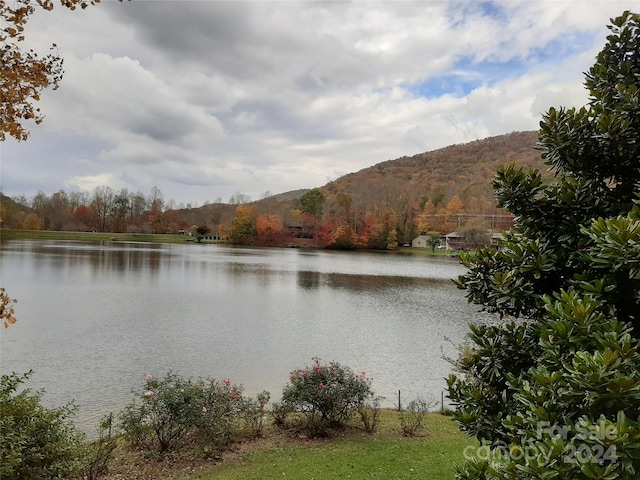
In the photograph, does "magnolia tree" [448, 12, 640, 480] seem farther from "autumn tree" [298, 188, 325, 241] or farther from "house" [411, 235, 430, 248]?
"autumn tree" [298, 188, 325, 241]

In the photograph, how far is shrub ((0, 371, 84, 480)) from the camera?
4.57 meters

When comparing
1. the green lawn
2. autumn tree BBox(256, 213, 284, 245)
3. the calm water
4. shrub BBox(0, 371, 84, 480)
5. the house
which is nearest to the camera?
shrub BBox(0, 371, 84, 480)

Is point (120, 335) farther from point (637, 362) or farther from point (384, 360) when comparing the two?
point (637, 362)

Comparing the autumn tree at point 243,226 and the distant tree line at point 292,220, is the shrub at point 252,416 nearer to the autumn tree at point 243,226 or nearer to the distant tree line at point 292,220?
the distant tree line at point 292,220

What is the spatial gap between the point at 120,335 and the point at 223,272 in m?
24.5

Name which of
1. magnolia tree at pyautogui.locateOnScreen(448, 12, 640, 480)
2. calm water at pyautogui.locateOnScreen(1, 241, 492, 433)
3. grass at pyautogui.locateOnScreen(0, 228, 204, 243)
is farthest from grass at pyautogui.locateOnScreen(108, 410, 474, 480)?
grass at pyautogui.locateOnScreen(0, 228, 204, 243)

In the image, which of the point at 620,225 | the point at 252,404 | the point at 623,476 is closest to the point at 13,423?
the point at 252,404

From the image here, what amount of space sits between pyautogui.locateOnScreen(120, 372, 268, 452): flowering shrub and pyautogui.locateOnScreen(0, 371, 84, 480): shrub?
6.85ft

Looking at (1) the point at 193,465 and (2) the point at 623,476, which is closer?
(2) the point at 623,476

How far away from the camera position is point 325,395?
878cm

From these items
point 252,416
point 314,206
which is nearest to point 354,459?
point 252,416

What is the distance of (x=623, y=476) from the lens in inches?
74.9

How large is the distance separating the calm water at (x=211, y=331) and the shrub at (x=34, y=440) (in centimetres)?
511

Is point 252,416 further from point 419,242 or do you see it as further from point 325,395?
point 419,242
